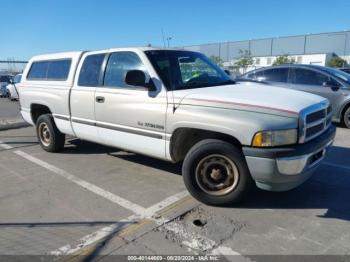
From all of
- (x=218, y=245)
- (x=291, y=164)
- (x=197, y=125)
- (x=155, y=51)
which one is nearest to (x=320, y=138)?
(x=291, y=164)

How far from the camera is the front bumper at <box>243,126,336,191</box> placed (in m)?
3.39

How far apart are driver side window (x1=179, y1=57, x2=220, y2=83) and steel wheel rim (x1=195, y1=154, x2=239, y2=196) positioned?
1.24 m

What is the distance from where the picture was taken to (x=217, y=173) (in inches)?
155

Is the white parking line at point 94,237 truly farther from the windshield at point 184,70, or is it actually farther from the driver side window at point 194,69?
the driver side window at point 194,69

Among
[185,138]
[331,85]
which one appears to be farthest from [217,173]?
[331,85]

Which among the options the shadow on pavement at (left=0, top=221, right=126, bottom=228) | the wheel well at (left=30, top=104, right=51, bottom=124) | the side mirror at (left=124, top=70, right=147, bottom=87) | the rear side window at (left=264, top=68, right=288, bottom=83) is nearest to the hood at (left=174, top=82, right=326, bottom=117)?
the side mirror at (left=124, top=70, right=147, bottom=87)

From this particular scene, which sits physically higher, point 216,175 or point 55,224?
point 216,175

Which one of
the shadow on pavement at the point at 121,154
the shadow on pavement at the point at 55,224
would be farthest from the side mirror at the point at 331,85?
the shadow on pavement at the point at 55,224

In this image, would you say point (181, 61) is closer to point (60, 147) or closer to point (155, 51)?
point (155, 51)

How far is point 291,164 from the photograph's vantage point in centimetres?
340

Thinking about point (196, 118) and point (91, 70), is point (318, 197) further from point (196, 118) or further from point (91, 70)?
point (91, 70)

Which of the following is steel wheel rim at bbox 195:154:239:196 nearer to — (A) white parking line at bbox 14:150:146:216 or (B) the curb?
(A) white parking line at bbox 14:150:146:216

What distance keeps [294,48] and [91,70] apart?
78.9 m

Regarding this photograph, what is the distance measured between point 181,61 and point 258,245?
282 cm
